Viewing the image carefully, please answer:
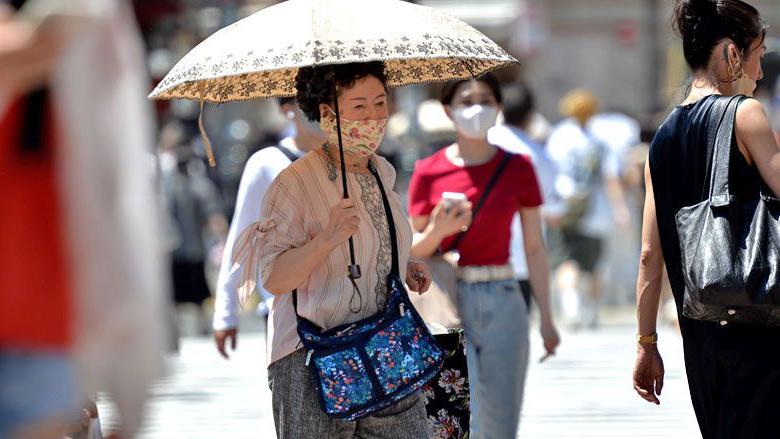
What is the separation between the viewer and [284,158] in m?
5.91

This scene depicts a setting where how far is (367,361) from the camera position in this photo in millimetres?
4668

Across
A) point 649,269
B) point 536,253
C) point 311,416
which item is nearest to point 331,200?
point 311,416

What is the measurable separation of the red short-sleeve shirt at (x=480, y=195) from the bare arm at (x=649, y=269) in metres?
1.33

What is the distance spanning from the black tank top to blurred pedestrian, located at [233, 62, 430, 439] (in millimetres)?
757

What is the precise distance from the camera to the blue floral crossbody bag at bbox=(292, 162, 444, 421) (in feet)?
15.3

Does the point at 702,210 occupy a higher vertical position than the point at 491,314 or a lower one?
higher

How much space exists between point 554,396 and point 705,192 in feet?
19.3

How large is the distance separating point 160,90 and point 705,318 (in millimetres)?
1702

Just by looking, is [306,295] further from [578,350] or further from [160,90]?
[578,350]

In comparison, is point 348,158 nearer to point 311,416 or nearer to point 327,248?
point 327,248

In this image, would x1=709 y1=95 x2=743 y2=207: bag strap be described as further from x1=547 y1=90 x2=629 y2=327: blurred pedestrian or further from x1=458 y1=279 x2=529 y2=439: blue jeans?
x1=547 y1=90 x2=629 y2=327: blurred pedestrian

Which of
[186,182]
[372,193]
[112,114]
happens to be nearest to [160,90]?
[372,193]

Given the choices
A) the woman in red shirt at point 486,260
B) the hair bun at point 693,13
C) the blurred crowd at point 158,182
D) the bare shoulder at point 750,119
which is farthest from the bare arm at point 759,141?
the woman in red shirt at point 486,260

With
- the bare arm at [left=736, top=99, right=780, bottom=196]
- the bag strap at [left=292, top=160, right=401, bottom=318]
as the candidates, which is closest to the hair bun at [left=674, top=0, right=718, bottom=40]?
the bare arm at [left=736, top=99, right=780, bottom=196]
